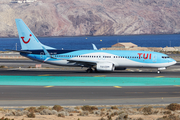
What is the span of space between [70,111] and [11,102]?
21.8 feet

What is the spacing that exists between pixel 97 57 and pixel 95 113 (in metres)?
27.3

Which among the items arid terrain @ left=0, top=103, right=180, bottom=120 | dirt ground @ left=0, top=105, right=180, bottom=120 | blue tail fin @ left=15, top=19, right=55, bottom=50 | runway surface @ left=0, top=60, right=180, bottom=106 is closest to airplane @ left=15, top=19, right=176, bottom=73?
blue tail fin @ left=15, top=19, right=55, bottom=50

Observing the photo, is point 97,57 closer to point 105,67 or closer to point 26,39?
point 105,67

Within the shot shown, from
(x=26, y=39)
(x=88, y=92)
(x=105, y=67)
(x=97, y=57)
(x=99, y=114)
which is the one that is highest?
(x=26, y=39)

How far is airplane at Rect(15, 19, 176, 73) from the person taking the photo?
153 ft

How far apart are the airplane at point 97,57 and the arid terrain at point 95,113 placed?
24.0 metres

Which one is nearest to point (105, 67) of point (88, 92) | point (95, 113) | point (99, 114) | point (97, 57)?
point (97, 57)

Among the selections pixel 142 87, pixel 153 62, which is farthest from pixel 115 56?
pixel 142 87

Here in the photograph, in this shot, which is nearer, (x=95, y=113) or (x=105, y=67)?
(x=95, y=113)

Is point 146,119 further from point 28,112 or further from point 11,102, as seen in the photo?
point 11,102

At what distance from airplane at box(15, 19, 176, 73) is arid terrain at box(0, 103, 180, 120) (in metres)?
24.0

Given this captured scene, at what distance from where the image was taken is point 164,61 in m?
46.6

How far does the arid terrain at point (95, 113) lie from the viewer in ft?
63.5

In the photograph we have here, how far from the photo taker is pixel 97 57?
4794 cm
